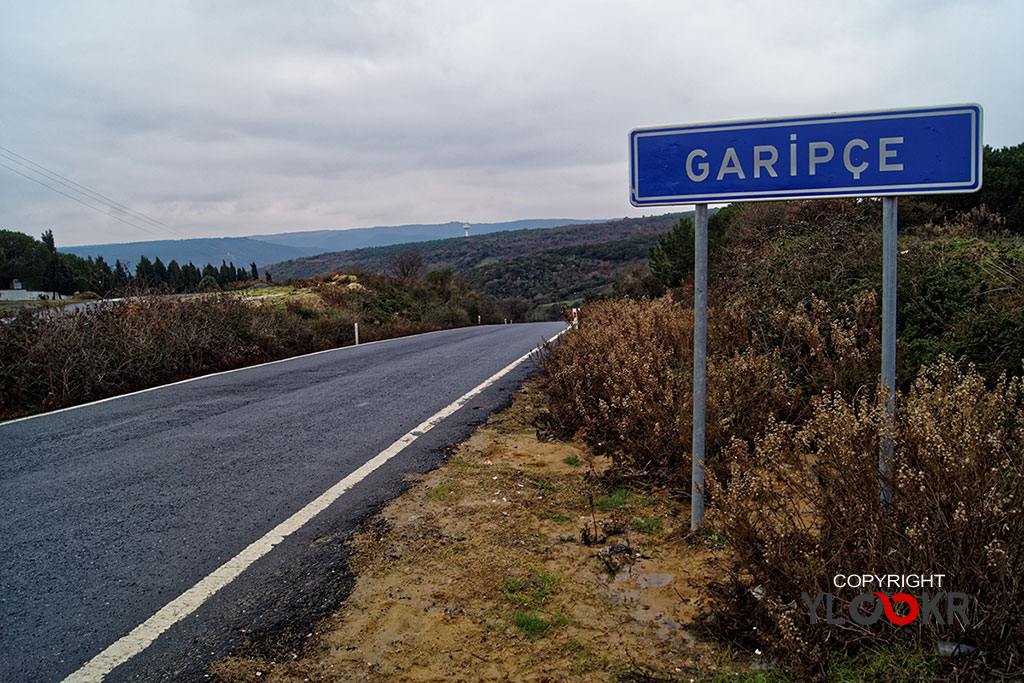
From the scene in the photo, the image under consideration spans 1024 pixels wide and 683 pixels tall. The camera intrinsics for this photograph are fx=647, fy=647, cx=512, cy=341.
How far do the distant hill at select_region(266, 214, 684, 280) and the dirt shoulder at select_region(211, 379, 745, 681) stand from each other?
94.0 metres

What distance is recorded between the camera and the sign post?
2.92 m

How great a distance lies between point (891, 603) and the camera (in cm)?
236

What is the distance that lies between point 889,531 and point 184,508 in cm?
418

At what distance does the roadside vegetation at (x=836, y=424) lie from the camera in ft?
7.53

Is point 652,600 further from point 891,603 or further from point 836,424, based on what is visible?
point 836,424

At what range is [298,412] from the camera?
7566 millimetres

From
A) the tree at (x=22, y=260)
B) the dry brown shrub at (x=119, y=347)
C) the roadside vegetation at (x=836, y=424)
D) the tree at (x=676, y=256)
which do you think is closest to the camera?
the roadside vegetation at (x=836, y=424)

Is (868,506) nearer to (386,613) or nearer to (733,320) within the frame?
(386,613)

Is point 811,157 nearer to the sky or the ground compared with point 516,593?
nearer to the sky

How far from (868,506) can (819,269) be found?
5.25 meters

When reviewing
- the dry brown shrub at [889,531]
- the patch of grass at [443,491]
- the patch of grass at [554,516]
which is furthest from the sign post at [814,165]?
the patch of grass at [443,491]

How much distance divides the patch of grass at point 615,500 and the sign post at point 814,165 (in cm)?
60

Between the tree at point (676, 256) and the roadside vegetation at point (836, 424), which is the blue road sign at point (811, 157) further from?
the tree at point (676, 256)

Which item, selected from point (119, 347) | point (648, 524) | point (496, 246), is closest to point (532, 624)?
point (648, 524)
